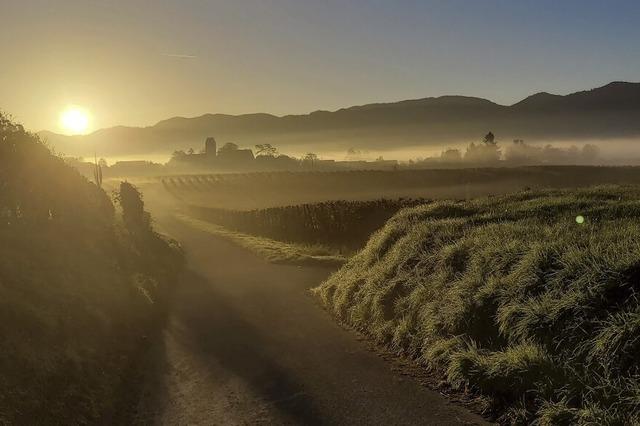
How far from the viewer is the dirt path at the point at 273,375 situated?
8.15 meters

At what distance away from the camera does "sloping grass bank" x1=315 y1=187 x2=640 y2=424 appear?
267 inches

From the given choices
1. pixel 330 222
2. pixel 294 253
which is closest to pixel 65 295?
pixel 294 253

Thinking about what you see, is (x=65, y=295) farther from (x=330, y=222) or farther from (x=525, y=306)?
(x=330, y=222)

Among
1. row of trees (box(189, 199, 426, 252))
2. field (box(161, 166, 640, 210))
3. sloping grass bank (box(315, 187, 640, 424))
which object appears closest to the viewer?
sloping grass bank (box(315, 187, 640, 424))

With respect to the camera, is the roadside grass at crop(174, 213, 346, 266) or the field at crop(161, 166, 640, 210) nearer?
the roadside grass at crop(174, 213, 346, 266)

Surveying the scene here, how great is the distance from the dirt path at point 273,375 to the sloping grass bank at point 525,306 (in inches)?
31.7

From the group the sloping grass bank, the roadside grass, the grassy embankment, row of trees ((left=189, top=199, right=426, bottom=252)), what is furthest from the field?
the sloping grass bank

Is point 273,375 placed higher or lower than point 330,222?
lower

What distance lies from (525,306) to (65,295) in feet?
34.5

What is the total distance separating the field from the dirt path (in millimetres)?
59613

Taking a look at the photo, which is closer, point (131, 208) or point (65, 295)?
point (65, 295)

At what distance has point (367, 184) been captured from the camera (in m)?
108

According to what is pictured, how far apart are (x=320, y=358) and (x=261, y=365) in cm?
126

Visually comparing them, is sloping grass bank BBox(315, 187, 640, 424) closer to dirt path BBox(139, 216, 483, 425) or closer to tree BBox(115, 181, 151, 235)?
→ dirt path BBox(139, 216, 483, 425)
